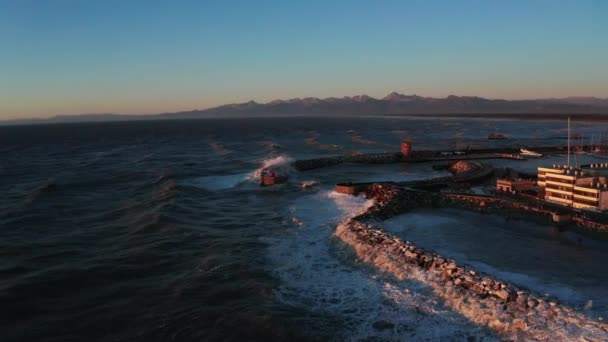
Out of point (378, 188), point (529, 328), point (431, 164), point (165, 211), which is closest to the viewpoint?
point (529, 328)

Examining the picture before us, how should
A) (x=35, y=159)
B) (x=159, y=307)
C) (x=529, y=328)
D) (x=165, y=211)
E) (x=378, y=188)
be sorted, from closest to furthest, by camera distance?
(x=529, y=328)
(x=159, y=307)
(x=165, y=211)
(x=378, y=188)
(x=35, y=159)

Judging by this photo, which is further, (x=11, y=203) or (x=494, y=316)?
(x=11, y=203)

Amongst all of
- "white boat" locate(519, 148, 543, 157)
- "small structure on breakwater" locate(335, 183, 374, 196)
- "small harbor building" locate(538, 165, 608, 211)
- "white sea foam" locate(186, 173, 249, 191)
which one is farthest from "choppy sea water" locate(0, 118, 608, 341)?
"white boat" locate(519, 148, 543, 157)

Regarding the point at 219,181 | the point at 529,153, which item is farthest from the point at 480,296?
the point at 529,153

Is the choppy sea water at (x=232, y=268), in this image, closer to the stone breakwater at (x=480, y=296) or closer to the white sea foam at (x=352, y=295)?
the white sea foam at (x=352, y=295)

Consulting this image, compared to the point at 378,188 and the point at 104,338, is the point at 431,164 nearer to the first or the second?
the point at 378,188

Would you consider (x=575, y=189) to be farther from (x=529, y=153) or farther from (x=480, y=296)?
(x=529, y=153)

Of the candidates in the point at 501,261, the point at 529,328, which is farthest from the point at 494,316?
the point at 501,261
